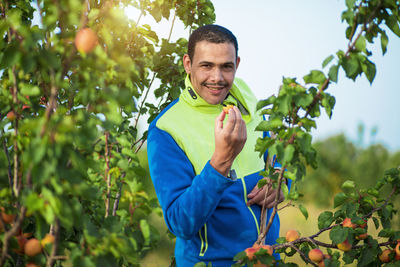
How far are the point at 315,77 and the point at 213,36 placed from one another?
86 centimetres

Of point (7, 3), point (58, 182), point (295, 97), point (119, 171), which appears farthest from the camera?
point (7, 3)

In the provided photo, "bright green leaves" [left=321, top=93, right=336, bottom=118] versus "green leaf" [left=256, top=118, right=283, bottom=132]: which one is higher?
"bright green leaves" [left=321, top=93, right=336, bottom=118]

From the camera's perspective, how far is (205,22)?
3092 millimetres

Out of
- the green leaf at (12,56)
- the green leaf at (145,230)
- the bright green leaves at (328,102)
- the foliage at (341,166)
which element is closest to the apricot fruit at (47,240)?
the green leaf at (145,230)

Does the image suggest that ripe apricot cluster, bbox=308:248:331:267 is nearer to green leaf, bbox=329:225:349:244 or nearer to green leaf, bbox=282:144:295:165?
green leaf, bbox=329:225:349:244

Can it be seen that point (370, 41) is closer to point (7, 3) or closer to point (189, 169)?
point (189, 169)

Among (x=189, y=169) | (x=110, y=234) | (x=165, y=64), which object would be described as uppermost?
(x=165, y=64)

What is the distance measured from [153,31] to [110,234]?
1694mm

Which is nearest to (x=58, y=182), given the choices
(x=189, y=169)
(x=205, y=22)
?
(x=189, y=169)

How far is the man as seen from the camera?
1.91 meters

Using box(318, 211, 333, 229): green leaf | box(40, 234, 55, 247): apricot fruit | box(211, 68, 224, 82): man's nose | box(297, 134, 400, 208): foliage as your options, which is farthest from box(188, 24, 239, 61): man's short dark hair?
box(297, 134, 400, 208): foliage

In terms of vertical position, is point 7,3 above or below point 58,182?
above

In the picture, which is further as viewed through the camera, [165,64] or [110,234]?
[165,64]

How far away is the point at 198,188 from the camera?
192 centimetres
